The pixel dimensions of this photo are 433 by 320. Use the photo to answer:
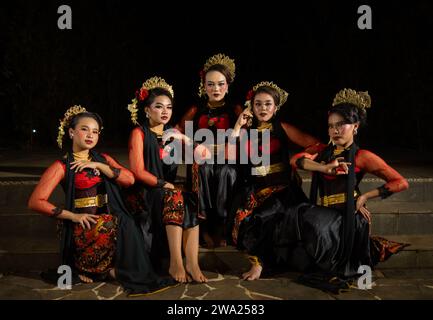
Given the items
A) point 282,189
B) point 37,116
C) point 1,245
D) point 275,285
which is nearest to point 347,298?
point 275,285

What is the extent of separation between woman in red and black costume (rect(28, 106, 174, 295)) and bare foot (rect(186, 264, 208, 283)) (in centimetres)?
20

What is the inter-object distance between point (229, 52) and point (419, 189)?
21.4 ft

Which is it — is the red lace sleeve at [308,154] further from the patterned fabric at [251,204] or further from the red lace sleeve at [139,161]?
the red lace sleeve at [139,161]

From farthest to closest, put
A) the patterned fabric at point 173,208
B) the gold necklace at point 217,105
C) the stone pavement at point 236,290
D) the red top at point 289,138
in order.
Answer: the gold necklace at point 217,105 → the red top at point 289,138 → the patterned fabric at point 173,208 → the stone pavement at point 236,290

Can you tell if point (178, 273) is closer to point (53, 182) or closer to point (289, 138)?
point (53, 182)

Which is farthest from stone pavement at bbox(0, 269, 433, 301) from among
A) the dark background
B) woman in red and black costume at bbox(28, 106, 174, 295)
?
the dark background

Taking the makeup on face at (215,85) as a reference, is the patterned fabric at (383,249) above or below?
below

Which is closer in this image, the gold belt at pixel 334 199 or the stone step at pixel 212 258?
the gold belt at pixel 334 199

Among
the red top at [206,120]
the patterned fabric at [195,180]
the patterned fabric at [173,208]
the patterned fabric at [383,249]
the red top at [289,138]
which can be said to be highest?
the red top at [206,120]

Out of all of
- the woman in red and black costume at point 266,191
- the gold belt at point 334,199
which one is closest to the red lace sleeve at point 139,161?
the woman in red and black costume at point 266,191

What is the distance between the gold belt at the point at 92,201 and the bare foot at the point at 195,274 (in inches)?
35.4

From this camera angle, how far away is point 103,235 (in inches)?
136

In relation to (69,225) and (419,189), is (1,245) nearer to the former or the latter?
(69,225)

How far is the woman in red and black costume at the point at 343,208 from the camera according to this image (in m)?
3.42
